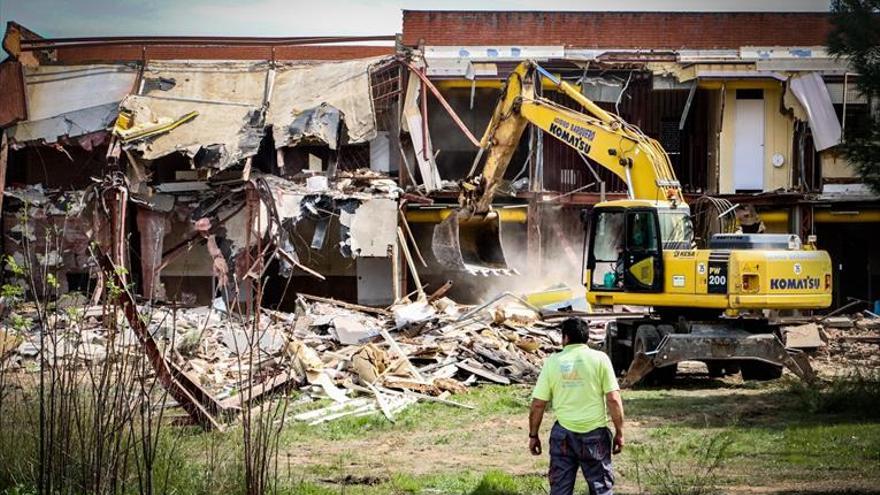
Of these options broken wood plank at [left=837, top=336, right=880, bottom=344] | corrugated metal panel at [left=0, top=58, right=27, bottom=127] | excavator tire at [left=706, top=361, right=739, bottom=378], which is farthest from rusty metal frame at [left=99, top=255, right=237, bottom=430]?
corrugated metal panel at [left=0, top=58, right=27, bottom=127]

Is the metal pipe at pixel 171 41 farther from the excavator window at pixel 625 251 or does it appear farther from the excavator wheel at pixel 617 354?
the excavator wheel at pixel 617 354

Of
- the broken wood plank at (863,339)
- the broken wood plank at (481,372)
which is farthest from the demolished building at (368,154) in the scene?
the broken wood plank at (481,372)

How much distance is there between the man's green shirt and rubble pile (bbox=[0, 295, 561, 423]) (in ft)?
20.2

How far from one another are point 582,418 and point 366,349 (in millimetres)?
10272

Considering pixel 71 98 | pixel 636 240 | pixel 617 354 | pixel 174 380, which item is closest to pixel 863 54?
pixel 636 240

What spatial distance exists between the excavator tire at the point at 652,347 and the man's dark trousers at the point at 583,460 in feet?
33.3

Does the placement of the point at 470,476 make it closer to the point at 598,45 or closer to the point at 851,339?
the point at 851,339

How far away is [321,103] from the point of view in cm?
2928

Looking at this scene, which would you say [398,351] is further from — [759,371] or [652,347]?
[759,371]

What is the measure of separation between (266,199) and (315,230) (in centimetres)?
239

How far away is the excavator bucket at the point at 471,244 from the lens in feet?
86.8

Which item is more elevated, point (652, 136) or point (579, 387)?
point (652, 136)

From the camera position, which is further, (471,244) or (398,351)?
(471,244)

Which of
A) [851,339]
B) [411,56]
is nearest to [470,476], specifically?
[851,339]
